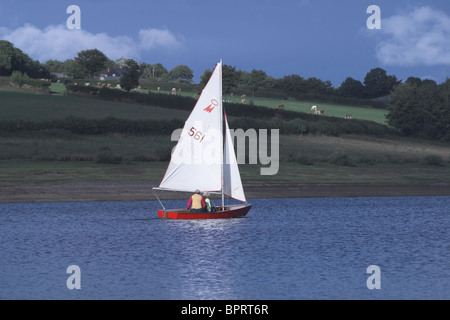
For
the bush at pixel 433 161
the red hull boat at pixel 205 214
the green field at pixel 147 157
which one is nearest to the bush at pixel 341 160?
the green field at pixel 147 157

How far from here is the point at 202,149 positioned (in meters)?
48.5

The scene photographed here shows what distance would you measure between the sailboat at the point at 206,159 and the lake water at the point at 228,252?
6.72 feet

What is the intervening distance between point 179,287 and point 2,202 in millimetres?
29854

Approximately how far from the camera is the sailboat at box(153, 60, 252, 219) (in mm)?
47938

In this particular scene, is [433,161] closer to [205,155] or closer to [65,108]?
[205,155]

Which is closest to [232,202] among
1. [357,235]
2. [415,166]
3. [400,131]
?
[357,235]

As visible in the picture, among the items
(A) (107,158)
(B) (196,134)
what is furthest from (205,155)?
(A) (107,158)

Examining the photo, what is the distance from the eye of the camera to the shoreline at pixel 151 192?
194ft

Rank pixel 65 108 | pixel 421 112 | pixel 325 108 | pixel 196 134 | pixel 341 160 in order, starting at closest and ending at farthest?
pixel 196 134 → pixel 341 160 → pixel 65 108 → pixel 421 112 → pixel 325 108

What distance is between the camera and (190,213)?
4744 centimetres

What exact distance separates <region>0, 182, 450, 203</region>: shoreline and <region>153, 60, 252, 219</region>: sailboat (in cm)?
1259

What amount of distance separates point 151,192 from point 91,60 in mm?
134261

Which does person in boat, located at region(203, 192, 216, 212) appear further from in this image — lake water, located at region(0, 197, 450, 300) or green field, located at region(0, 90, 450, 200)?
green field, located at region(0, 90, 450, 200)

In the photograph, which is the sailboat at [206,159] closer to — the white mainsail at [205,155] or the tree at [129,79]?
the white mainsail at [205,155]
